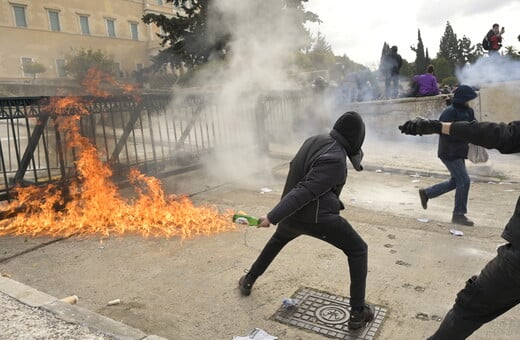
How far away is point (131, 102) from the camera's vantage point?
22.7 feet

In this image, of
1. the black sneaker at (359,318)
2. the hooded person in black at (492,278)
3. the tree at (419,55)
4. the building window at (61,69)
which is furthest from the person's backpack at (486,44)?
the tree at (419,55)

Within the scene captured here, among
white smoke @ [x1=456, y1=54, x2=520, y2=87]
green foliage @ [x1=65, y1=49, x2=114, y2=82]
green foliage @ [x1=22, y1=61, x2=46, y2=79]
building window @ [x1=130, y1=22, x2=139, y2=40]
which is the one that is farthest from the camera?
building window @ [x1=130, y1=22, x2=139, y2=40]

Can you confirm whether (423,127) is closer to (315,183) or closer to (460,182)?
(315,183)

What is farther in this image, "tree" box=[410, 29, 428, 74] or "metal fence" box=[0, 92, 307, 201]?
"tree" box=[410, 29, 428, 74]

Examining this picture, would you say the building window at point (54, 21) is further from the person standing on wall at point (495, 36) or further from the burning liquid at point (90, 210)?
the person standing on wall at point (495, 36)

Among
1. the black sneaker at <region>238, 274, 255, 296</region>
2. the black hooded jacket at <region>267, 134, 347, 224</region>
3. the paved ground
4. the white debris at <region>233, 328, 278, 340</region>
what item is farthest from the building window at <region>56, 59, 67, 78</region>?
the white debris at <region>233, 328, 278, 340</region>

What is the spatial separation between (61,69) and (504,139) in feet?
35.1

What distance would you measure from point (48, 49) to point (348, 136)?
10114mm

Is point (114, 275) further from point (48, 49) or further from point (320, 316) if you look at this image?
→ point (48, 49)

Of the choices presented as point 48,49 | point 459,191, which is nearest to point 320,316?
point 459,191

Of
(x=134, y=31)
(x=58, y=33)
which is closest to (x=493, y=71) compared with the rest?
(x=134, y=31)

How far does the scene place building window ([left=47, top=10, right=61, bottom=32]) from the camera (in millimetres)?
10180

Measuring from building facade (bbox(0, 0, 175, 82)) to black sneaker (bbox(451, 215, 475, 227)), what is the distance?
819cm

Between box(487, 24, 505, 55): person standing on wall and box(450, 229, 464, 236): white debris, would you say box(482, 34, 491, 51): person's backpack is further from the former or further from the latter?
box(450, 229, 464, 236): white debris
